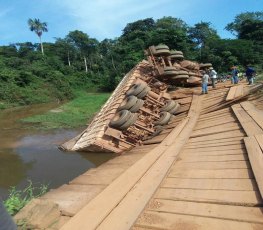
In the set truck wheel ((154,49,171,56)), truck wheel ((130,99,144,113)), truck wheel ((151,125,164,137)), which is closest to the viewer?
truck wheel ((151,125,164,137))

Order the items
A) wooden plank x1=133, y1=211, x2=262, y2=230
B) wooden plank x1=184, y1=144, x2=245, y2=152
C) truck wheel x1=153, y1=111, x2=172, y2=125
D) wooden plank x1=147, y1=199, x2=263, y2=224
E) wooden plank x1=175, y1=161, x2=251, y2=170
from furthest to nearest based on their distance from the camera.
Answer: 1. truck wheel x1=153, y1=111, x2=172, y2=125
2. wooden plank x1=184, y1=144, x2=245, y2=152
3. wooden plank x1=175, y1=161, x2=251, y2=170
4. wooden plank x1=147, y1=199, x2=263, y2=224
5. wooden plank x1=133, y1=211, x2=262, y2=230

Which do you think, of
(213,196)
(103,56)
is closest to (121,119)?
(213,196)

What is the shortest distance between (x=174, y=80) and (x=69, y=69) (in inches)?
1646

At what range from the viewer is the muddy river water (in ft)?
30.4

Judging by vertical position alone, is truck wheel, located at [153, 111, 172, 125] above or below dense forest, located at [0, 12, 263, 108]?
below

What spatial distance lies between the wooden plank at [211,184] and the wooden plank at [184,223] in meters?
0.84

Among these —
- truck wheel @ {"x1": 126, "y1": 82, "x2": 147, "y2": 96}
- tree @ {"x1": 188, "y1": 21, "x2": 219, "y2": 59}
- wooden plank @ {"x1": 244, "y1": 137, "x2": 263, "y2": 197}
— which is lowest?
wooden plank @ {"x1": 244, "y1": 137, "x2": 263, "y2": 197}

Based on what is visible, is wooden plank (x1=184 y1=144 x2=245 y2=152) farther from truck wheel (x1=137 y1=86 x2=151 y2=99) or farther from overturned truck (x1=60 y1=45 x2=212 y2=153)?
truck wheel (x1=137 y1=86 x2=151 y2=99)

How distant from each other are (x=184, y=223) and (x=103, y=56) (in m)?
62.1

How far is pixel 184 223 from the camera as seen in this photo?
3.23 meters

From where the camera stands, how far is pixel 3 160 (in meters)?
11.5

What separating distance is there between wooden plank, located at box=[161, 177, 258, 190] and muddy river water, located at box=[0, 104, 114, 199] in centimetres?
486

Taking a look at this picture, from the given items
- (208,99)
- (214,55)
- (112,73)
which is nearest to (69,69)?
(112,73)

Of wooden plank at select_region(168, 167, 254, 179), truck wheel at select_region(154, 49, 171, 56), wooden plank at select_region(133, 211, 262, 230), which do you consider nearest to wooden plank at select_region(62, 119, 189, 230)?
wooden plank at select_region(133, 211, 262, 230)
